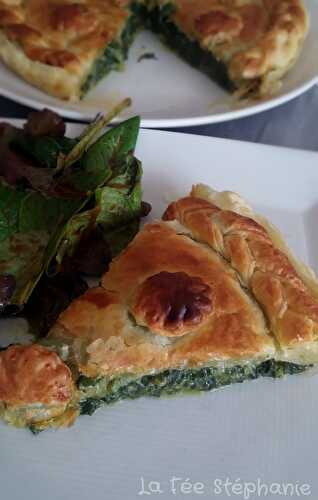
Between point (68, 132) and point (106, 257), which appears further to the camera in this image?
point (68, 132)

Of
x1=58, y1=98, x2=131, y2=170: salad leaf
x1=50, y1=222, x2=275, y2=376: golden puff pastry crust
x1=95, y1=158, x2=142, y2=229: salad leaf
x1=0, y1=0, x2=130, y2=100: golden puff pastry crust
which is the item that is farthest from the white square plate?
x1=0, y1=0, x2=130, y2=100: golden puff pastry crust

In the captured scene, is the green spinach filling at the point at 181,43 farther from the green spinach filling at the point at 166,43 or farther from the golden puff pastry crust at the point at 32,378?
the golden puff pastry crust at the point at 32,378

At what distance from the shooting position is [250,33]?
3.62 meters

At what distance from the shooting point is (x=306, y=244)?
266cm

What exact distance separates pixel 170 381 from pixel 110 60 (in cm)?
197

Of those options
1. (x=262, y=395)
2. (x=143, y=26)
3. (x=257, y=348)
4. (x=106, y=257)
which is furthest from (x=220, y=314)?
(x=143, y=26)

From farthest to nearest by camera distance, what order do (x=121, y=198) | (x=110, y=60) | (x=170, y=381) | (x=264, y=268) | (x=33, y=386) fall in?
1. (x=110, y=60)
2. (x=121, y=198)
3. (x=264, y=268)
4. (x=170, y=381)
5. (x=33, y=386)

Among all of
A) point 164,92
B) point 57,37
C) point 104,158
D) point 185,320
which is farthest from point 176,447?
point 57,37

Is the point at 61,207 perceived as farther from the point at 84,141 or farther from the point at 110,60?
the point at 110,60

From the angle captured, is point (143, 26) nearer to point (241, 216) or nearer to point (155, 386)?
point (241, 216)

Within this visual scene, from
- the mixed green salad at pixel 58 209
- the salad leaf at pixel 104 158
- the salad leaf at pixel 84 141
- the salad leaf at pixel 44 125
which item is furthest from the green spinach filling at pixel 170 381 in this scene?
the salad leaf at pixel 44 125

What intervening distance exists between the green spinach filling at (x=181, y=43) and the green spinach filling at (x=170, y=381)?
168 centimetres

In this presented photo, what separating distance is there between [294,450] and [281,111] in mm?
2009

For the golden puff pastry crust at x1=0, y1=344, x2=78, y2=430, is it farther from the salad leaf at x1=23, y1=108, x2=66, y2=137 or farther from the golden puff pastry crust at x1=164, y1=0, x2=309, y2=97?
the golden puff pastry crust at x1=164, y1=0, x2=309, y2=97
